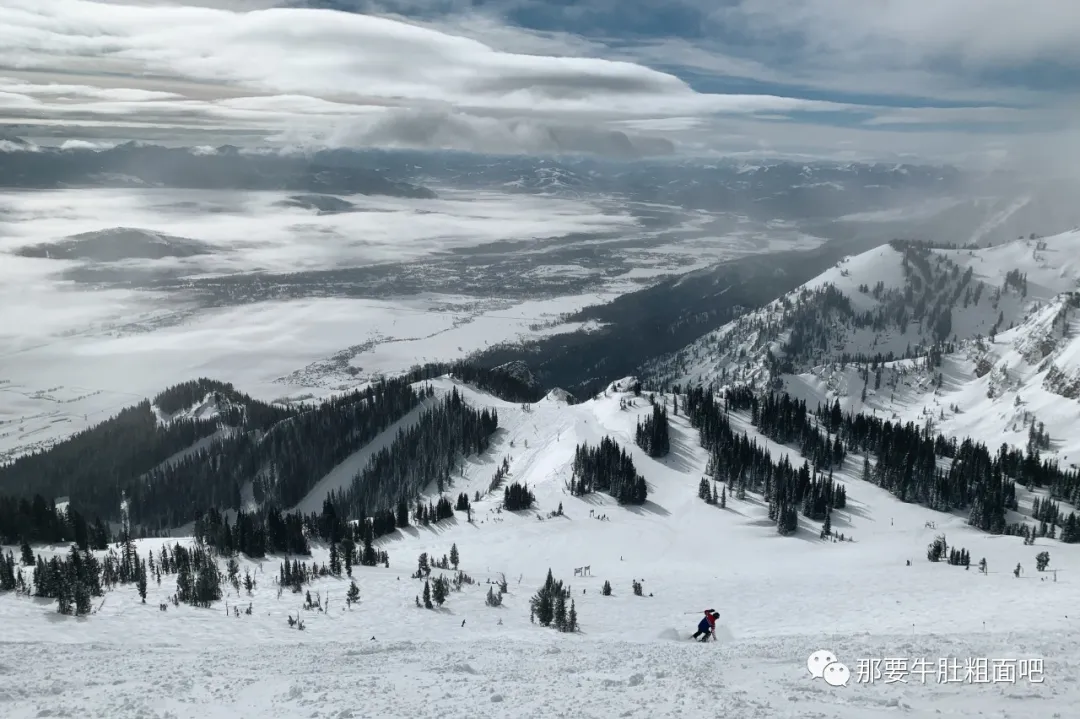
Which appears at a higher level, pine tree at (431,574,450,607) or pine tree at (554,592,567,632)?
pine tree at (554,592,567,632)

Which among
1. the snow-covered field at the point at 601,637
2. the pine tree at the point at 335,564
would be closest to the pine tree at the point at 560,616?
the snow-covered field at the point at 601,637

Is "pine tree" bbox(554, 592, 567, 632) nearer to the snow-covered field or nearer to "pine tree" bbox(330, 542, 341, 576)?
the snow-covered field

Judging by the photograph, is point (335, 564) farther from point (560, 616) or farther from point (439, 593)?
point (560, 616)

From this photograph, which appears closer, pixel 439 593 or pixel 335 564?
pixel 439 593

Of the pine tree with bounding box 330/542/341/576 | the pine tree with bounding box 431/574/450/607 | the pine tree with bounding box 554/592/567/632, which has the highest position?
the pine tree with bounding box 554/592/567/632

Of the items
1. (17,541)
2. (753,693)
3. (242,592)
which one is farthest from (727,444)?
(17,541)

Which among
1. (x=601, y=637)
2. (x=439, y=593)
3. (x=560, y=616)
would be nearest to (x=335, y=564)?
(x=439, y=593)

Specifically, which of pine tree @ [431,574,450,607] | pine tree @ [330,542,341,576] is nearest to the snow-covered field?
pine tree @ [431,574,450,607]

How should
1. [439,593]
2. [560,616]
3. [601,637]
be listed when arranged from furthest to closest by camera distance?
[439,593] → [560,616] → [601,637]

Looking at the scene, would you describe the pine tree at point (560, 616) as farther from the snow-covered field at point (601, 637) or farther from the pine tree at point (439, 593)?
the pine tree at point (439, 593)
